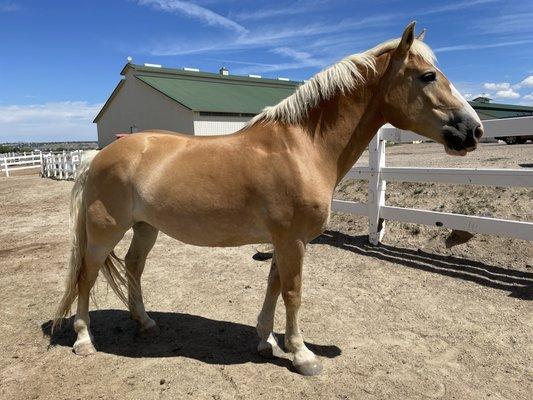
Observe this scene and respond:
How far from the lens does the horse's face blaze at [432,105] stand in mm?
2531

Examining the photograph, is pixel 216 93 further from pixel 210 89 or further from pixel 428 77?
pixel 428 77

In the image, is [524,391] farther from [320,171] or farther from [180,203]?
[180,203]

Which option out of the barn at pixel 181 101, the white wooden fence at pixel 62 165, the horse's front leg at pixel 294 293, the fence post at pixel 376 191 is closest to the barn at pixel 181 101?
the barn at pixel 181 101

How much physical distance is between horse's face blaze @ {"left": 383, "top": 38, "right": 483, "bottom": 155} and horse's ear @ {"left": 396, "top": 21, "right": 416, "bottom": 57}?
0.04m

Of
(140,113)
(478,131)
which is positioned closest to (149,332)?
(478,131)

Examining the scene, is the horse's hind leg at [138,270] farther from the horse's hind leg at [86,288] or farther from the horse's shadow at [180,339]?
the horse's hind leg at [86,288]

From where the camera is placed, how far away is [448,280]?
14.7 ft

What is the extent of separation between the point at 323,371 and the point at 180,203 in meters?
1.57

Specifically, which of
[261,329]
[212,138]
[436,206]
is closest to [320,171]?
[212,138]

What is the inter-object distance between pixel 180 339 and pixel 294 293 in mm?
1207

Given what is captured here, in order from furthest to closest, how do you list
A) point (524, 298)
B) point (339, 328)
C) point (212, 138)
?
point (524, 298) < point (339, 328) < point (212, 138)

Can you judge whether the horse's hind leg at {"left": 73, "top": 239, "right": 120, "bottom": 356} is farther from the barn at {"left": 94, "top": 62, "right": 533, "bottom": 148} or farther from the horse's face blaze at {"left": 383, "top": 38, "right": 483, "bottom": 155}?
the barn at {"left": 94, "top": 62, "right": 533, "bottom": 148}

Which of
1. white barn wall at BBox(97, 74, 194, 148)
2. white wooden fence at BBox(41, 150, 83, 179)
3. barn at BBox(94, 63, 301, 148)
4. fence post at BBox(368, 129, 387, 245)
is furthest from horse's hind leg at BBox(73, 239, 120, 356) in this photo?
white barn wall at BBox(97, 74, 194, 148)

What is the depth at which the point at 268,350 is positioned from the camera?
10.1 ft
